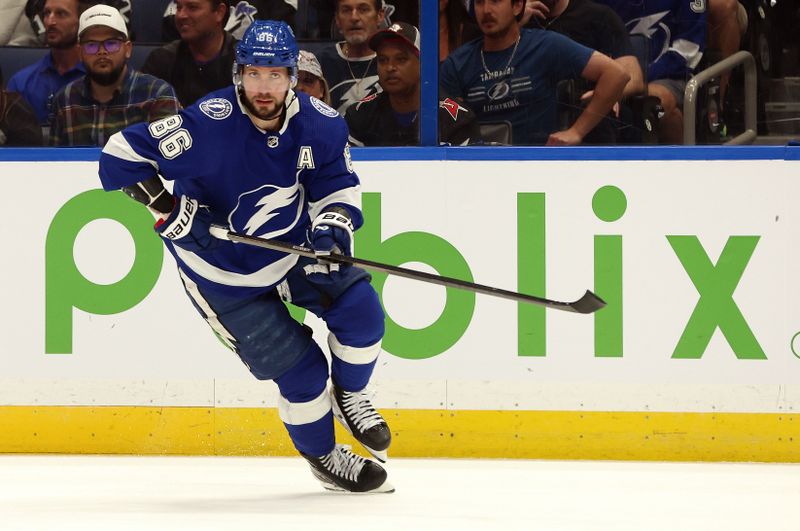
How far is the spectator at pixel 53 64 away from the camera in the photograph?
4.49 meters

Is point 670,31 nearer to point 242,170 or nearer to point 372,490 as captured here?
point 242,170

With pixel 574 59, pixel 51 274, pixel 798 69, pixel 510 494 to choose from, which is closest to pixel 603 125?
pixel 574 59

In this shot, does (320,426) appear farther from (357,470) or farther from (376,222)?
(376,222)

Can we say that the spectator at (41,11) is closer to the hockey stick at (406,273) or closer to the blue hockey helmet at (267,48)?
the blue hockey helmet at (267,48)

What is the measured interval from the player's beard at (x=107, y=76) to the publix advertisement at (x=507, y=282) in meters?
0.26

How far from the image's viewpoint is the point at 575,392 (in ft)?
14.2

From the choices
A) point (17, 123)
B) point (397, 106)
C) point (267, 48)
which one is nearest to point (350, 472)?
point (267, 48)

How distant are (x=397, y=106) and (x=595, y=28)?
0.66 metres

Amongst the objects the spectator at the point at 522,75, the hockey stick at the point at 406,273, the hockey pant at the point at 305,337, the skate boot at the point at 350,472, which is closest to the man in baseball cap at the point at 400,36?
the spectator at the point at 522,75

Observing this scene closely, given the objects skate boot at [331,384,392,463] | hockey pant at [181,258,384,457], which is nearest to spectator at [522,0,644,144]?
hockey pant at [181,258,384,457]

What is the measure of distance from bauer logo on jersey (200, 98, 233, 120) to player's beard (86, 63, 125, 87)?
103cm

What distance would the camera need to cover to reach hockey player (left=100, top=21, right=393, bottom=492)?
345 centimetres

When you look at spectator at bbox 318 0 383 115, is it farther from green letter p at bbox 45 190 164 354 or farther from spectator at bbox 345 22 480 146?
green letter p at bbox 45 190 164 354

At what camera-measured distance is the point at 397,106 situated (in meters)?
4.44
